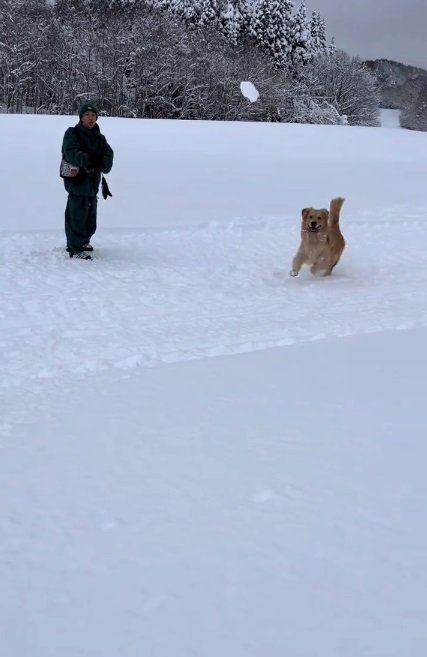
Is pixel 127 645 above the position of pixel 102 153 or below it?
below

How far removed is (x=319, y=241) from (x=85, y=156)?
246 centimetres

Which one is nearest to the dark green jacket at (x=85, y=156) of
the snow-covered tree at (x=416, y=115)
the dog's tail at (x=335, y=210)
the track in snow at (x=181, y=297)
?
the track in snow at (x=181, y=297)

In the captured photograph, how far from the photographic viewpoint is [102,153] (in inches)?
263

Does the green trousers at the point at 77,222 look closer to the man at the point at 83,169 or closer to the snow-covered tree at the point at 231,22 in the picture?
the man at the point at 83,169

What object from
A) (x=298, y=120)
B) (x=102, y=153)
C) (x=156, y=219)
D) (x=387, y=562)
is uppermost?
(x=298, y=120)

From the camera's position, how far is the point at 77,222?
6574mm

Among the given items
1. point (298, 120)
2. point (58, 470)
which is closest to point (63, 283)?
point (58, 470)

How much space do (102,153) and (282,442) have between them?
193 inches

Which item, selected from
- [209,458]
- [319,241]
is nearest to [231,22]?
[319,241]

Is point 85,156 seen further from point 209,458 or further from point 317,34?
point 317,34

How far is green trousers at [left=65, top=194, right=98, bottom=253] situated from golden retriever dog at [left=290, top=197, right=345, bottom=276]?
217 centimetres

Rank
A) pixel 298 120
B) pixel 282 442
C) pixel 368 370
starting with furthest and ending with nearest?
pixel 298 120 → pixel 368 370 → pixel 282 442

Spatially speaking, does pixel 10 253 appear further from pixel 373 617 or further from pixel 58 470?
pixel 373 617

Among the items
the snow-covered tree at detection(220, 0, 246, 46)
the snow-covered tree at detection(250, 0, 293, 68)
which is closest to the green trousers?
the snow-covered tree at detection(220, 0, 246, 46)
